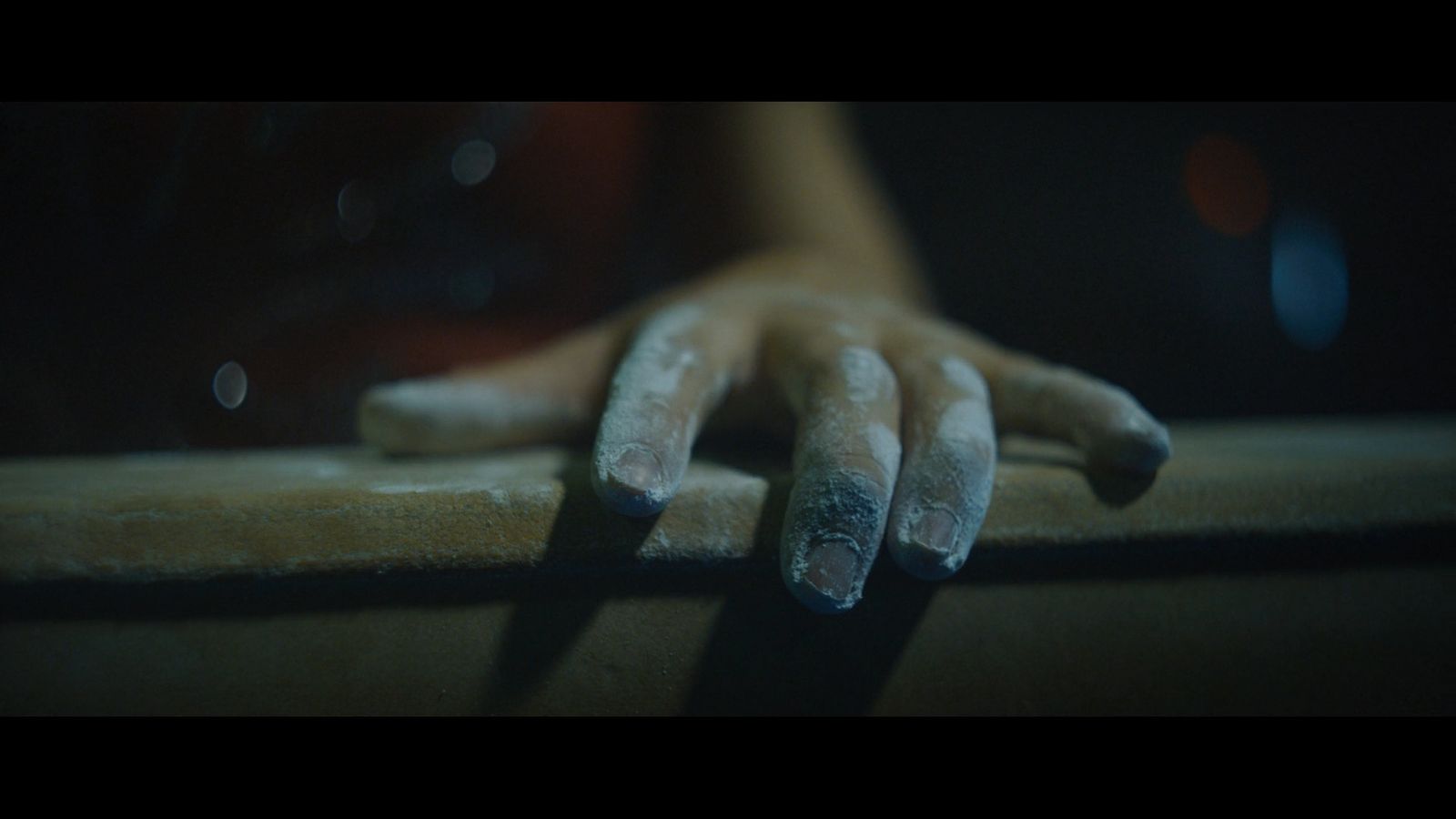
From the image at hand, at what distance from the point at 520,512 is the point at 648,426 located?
0.32 ft

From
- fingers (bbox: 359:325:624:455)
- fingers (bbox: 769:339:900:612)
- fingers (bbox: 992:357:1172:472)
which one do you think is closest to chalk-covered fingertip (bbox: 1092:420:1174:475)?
fingers (bbox: 992:357:1172:472)

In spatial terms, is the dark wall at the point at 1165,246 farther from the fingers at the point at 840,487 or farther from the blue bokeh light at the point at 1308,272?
the fingers at the point at 840,487

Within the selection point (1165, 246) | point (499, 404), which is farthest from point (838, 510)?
point (1165, 246)

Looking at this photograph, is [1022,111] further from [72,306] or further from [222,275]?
[72,306]

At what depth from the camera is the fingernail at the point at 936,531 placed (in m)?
0.45

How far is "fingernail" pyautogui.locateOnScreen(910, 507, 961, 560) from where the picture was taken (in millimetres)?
451

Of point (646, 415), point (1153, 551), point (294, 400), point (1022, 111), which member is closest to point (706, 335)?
point (646, 415)

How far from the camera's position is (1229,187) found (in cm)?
132

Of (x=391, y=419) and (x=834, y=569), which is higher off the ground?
(x=834, y=569)

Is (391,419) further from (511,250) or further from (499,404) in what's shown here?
(511,250)

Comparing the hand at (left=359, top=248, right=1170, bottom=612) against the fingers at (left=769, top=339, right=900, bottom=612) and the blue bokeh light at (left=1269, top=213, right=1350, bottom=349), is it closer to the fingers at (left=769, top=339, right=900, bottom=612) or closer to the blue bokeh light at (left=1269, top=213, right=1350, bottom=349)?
the fingers at (left=769, top=339, right=900, bottom=612)

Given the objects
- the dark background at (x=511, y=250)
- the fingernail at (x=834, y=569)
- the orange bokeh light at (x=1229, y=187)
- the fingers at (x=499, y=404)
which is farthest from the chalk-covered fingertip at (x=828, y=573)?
the orange bokeh light at (x=1229, y=187)

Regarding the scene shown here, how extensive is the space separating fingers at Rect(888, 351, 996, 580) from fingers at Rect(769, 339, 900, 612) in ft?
0.04

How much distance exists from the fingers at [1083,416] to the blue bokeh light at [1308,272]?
0.94 meters
